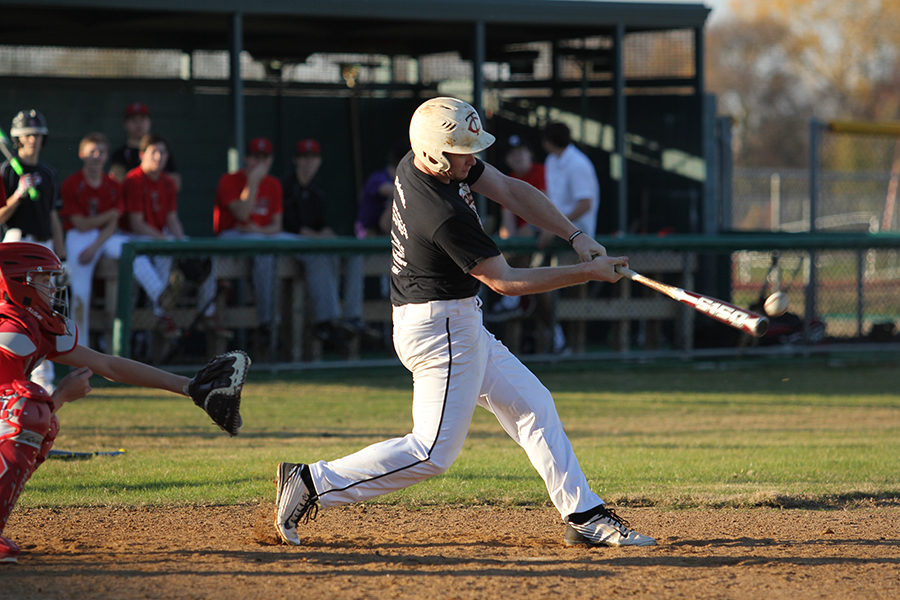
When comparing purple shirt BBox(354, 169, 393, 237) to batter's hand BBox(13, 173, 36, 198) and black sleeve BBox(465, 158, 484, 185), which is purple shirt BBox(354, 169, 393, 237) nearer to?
batter's hand BBox(13, 173, 36, 198)

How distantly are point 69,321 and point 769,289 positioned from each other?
358 inches

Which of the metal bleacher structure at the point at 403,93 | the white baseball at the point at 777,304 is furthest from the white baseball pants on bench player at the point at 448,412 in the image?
the metal bleacher structure at the point at 403,93

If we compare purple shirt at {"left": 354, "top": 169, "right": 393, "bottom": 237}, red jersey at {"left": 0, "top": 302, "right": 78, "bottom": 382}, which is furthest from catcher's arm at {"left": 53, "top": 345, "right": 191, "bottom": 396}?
purple shirt at {"left": 354, "top": 169, "right": 393, "bottom": 237}

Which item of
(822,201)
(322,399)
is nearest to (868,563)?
(322,399)

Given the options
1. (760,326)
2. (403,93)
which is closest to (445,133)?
(760,326)

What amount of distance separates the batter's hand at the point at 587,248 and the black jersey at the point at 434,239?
46 cm

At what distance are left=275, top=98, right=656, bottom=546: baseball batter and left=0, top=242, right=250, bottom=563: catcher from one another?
0.48 m

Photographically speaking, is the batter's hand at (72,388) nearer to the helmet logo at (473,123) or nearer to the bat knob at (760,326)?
the helmet logo at (473,123)

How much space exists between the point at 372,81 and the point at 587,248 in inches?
410

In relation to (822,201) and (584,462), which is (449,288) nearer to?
(584,462)

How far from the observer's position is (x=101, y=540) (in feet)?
16.1

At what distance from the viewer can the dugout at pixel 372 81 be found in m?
12.5

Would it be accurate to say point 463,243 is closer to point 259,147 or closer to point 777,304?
point 777,304

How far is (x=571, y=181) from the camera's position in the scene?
1084cm
